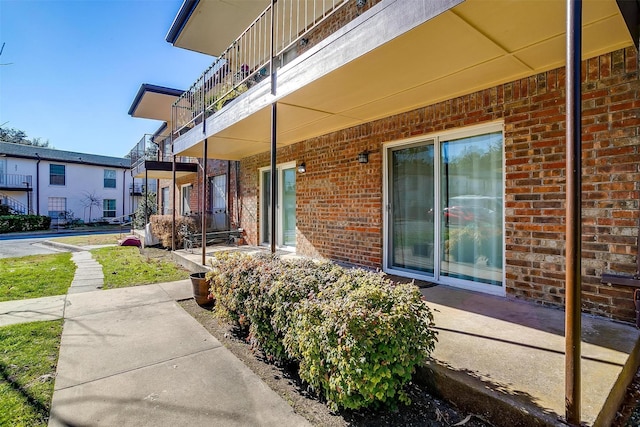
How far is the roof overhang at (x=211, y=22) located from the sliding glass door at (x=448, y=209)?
5656mm

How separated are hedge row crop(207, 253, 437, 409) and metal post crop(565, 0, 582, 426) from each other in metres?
0.78

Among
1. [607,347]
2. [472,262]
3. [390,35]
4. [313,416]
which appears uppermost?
[390,35]

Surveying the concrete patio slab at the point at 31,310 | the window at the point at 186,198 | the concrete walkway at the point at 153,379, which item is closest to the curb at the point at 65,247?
the window at the point at 186,198

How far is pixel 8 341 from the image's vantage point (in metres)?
3.62

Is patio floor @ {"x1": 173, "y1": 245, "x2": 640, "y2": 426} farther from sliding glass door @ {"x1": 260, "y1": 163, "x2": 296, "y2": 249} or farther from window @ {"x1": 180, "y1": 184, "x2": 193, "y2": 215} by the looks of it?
window @ {"x1": 180, "y1": 184, "x2": 193, "y2": 215}

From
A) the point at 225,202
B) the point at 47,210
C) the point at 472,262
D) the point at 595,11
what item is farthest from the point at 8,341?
the point at 47,210

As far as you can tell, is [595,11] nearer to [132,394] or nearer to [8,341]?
[132,394]

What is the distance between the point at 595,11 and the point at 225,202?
10032 mm

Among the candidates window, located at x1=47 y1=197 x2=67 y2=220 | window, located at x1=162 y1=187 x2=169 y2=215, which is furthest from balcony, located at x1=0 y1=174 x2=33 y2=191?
window, located at x1=162 y1=187 x2=169 y2=215

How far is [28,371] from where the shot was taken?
2.97 metres

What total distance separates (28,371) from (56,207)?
3355cm

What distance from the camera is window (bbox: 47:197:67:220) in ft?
93.9

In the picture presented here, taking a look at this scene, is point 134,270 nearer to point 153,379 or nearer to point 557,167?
point 153,379

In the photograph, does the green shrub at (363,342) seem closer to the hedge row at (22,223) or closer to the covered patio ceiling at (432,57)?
the covered patio ceiling at (432,57)
